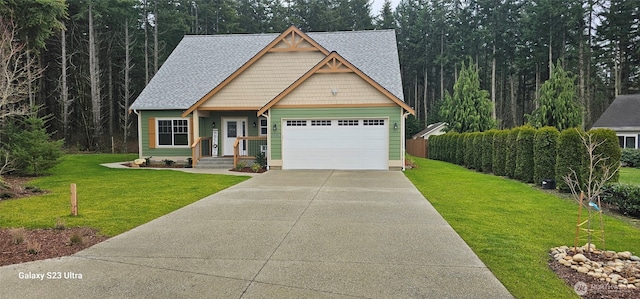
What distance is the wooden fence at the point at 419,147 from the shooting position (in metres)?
30.3

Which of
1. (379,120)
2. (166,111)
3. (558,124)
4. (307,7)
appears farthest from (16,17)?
(307,7)

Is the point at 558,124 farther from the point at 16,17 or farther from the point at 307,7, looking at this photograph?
the point at 307,7

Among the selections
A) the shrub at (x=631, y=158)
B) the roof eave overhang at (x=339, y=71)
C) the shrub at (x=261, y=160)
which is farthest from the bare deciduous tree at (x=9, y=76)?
the shrub at (x=631, y=158)

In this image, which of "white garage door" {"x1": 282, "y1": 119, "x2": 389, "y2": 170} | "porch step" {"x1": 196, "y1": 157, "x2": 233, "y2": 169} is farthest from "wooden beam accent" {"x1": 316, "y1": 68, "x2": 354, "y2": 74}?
"porch step" {"x1": 196, "y1": 157, "x2": 233, "y2": 169}

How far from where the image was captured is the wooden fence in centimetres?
3029

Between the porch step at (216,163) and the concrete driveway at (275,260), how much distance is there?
946 centimetres

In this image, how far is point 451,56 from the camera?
44.8 metres

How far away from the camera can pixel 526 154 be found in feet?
42.6

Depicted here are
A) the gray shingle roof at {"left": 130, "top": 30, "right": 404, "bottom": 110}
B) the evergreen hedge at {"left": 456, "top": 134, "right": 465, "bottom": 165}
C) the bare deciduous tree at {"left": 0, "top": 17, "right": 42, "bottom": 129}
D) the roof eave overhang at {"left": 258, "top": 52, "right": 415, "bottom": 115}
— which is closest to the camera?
the bare deciduous tree at {"left": 0, "top": 17, "right": 42, "bottom": 129}

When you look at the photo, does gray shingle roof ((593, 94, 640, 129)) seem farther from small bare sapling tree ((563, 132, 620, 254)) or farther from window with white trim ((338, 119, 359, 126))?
window with white trim ((338, 119, 359, 126))

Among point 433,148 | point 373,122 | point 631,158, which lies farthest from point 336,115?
point 631,158

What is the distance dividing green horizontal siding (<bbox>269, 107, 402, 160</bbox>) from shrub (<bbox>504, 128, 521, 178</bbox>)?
13.0ft

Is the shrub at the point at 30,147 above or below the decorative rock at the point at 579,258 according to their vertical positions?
above

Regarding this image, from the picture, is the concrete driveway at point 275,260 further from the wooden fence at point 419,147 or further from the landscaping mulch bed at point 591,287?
the wooden fence at point 419,147
